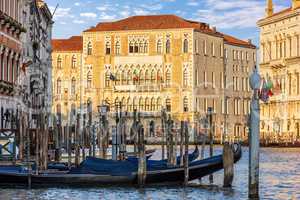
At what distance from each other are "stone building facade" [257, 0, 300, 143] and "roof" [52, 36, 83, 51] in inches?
620

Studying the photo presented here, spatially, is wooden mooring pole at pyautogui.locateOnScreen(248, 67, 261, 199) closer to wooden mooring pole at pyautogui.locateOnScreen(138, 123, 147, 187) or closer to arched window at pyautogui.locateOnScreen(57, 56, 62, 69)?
wooden mooring pole at pyautogui.locateOnScreen(138, 123, 147, 187)

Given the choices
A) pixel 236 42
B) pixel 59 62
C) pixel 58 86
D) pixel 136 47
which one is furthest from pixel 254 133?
pixel 236 42

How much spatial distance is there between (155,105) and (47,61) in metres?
23.6

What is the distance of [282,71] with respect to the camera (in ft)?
210

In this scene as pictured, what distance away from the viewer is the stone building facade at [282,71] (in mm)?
61156

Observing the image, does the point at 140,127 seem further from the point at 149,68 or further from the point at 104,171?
the point at 149,68

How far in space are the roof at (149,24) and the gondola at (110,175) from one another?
1918 inches

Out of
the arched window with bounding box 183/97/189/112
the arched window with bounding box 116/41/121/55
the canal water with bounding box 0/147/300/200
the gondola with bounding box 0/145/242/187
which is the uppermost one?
the arched window with bounding box 116/41/121/55

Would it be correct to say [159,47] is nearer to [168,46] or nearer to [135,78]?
[168,46]

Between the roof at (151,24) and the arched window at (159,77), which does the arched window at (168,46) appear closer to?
the roof at (151,24)

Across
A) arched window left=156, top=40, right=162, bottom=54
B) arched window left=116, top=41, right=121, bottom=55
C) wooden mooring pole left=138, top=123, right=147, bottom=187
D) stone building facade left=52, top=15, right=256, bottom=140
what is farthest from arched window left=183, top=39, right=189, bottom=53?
wooden mooring pole left=138, top=123, right=147, bottom=187

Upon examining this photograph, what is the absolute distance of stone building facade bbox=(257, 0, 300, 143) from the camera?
6116 cm

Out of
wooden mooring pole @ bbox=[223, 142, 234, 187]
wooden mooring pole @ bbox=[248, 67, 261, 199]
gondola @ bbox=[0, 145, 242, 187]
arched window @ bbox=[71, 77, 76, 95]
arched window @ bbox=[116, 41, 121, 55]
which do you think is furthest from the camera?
arched window @ bbox=[71, 77, 76, 95]

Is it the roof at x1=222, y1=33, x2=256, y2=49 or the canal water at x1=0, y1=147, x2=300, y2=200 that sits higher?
the roof at x1=222, y1=33, x2=256, y2=49
